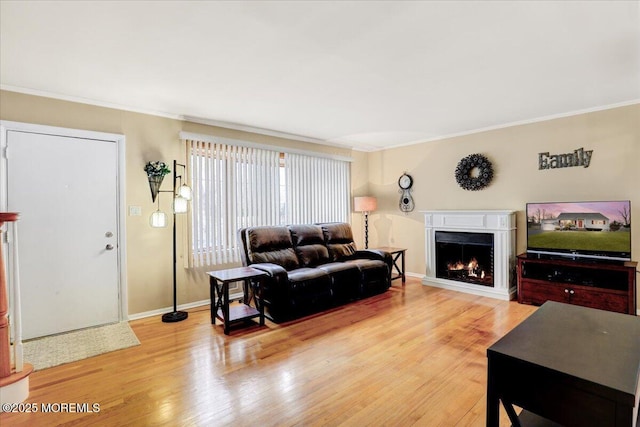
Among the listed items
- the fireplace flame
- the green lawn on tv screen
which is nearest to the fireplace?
the fireplace flame

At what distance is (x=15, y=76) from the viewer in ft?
9.06

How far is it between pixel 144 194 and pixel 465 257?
4561 mm

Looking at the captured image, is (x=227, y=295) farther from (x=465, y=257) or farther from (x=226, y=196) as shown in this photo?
(x=465, y=257)

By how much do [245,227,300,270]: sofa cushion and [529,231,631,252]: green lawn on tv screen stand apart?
323 cm

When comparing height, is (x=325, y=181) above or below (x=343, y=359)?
above

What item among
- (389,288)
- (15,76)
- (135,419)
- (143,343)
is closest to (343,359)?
(135,419)

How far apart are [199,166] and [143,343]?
2164 millimetres

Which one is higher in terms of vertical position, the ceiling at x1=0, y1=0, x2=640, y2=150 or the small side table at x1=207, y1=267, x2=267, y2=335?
the ceiling at x1=0, y1=0, x2=640, y2=150

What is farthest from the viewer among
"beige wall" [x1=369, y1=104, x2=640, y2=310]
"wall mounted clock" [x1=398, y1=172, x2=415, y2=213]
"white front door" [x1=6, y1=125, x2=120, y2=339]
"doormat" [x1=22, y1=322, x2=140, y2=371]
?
"wall mounted clock" [x1=398, y1=172, x2=415, y2=213]

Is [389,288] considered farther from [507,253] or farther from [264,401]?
[264,401]

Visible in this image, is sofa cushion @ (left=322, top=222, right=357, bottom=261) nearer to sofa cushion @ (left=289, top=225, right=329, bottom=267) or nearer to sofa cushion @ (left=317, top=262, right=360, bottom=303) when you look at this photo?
sofa cushion @ (left=289, top=225, right=329, bottom=267)

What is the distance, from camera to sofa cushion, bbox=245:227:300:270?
3.99 m

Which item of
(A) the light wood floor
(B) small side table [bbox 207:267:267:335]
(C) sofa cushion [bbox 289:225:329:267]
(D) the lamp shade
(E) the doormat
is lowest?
(A) the light wood floor

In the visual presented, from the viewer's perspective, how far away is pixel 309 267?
4297 mm
